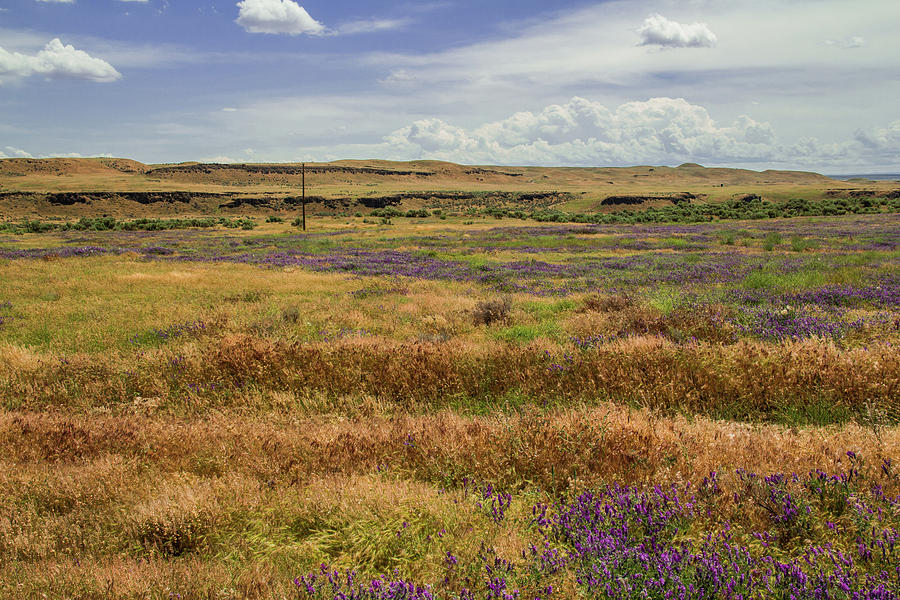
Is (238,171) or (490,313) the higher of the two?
A: (238,171)

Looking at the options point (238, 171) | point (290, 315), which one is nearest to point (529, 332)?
point (290, 315)

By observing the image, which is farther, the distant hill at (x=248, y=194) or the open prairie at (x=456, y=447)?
the distant hill at (x=248, y=194)

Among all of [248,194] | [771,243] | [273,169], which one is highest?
[273,169]

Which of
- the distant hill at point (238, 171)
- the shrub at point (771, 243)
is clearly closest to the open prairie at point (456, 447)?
the shrub at point (771, 243)

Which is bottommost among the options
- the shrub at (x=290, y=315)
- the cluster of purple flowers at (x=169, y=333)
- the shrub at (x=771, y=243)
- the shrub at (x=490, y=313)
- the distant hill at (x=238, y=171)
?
the cluster of purple flowers at (x=169, y=333)

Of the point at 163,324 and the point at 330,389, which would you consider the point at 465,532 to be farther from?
the point at 163,324

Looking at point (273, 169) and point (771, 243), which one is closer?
point (771, 243)

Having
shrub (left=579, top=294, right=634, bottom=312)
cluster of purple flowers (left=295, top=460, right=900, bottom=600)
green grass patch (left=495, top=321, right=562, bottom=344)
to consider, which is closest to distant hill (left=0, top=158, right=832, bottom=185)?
shrub (left=579, top=294, right=634, bottom=312)

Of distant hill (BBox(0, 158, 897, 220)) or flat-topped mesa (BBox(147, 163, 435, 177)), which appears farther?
flat-topped mesa (BBox(147, 163, 435, 177))

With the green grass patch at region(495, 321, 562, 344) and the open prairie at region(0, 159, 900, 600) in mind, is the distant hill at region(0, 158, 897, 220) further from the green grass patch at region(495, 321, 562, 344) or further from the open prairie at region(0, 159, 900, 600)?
the green grass patch at region(495, 321, 562, 344)

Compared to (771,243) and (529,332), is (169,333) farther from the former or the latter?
(771,243)

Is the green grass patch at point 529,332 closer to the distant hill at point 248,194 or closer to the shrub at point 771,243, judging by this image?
the shrub at point 771,243

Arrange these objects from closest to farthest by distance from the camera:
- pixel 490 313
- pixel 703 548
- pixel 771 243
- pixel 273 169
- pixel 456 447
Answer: pixel 703 548
pixel 456 447
pixel 490 313
pixel 771 243
pixel 273 169

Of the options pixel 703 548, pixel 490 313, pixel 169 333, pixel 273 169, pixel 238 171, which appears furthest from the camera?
pixel 273 169
